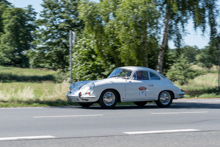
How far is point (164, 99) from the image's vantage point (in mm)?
13891

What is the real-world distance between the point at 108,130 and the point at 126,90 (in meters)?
5.06

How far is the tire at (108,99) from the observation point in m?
12.7

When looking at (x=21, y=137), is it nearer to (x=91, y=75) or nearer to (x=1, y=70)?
(x=91, y=75)

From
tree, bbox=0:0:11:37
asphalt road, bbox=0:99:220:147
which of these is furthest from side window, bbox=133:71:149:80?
tree, bbox=0:0:11:37

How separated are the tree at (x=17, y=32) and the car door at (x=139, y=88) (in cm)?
4404

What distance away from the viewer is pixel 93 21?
61.9 feet


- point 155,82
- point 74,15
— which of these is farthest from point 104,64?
point 74,15

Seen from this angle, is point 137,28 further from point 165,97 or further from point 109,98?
point 109,98

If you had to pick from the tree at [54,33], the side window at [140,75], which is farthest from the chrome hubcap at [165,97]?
the tree at [54,33]

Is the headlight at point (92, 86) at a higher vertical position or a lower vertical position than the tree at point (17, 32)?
lower

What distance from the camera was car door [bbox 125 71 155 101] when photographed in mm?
13141

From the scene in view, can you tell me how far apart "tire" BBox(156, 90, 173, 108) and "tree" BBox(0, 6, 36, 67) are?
44.1 meters

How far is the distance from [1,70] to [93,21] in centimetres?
4735

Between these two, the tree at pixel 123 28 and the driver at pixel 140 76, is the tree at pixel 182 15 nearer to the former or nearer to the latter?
the tree at pixel 123 28
